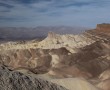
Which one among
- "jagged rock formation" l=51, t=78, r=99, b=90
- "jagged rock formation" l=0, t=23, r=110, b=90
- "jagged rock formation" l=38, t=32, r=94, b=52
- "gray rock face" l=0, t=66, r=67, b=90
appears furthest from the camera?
"jagged rock formation" l=38, t=32, r=94, b=52

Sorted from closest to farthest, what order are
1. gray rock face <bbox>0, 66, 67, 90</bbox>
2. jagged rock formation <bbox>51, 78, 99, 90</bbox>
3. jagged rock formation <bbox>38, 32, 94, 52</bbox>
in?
gray rock face <bbox>0, 66, 67, 90</bbox>, jagged rock formation <bbox>51, 78, 99, 90</bbox>, jagged rock formation <bbox>38, 32, 94, 52</bbox>

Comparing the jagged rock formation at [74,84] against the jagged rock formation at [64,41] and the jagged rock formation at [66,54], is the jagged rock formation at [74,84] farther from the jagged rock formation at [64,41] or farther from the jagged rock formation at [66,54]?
the jagged rock formation at [64,41]

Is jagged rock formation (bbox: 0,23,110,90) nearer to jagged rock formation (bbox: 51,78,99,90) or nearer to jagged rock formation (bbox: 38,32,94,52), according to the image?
jagged rock formation (bbox: 38,32,94,52)

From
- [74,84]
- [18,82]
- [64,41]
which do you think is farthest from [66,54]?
[18,82]

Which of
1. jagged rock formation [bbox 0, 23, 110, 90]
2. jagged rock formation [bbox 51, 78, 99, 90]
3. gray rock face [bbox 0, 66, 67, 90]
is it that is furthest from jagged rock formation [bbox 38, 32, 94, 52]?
gray rock face [bbox 0, 66, 67, 90]

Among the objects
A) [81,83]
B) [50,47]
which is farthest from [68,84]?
[50,47]

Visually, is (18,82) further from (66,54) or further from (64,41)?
(64,41)

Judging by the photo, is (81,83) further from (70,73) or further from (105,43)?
(105,43)

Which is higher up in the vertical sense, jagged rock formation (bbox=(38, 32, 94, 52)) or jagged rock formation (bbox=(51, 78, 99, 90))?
jagged rock formation (bbox=(51, 78, 99, 90))

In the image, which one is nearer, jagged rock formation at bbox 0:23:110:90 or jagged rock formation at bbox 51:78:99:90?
jagged rock formation at bbox 51:78:99:90
